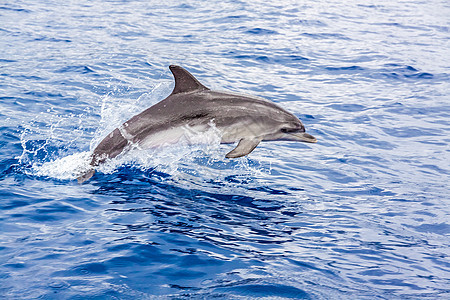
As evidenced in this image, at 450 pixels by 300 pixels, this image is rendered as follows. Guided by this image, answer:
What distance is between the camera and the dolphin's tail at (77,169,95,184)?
8039mm

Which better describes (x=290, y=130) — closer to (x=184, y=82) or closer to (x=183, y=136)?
(x=183, y=136)

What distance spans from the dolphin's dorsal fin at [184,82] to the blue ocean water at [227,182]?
780 millimetres

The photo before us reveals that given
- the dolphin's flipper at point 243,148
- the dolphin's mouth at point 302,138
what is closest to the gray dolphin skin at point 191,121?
the dolphin's flipper at point 243,148

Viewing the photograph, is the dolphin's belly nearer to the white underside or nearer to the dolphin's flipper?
the white underside

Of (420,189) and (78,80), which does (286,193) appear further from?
(78,80)

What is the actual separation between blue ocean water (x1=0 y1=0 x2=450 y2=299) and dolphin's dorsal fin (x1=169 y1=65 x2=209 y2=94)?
30.7 inches

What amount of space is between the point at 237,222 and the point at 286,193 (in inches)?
61.4

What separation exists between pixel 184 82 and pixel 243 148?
1.25 metres

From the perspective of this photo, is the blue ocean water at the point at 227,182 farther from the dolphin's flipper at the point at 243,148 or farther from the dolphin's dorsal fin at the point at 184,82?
the dolphin's dorsal fin at the point at 184,82

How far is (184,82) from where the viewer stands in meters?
7.92

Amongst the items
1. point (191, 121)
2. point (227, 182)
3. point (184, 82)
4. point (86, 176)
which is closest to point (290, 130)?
point (227, 182)

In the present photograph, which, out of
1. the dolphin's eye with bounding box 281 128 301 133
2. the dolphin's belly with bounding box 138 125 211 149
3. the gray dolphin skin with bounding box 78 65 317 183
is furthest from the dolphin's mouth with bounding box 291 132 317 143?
the dolphin's belly with bounding box 138 125 211 149

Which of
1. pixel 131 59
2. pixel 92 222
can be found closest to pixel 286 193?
pixel 92 222

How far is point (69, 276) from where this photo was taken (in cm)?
552
